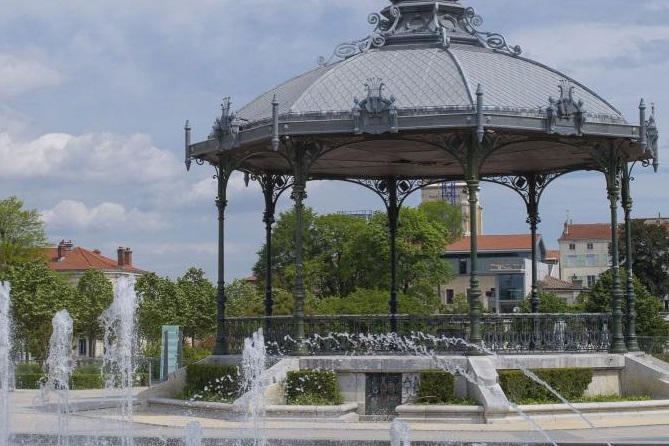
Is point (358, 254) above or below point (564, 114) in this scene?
below

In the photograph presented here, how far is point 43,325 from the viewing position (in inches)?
2076

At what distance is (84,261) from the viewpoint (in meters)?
106

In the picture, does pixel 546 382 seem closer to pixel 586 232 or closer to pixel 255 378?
pixel 255 378

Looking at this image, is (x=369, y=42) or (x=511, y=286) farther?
(x=511, y=286)

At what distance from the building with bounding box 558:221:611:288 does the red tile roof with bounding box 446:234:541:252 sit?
1668cm

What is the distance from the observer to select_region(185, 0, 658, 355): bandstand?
2219cm

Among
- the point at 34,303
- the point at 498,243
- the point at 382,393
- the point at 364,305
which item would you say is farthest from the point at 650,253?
the point at 382,393

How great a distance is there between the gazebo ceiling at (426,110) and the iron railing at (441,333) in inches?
130

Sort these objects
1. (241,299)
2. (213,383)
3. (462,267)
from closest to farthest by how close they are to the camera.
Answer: (213,383), (241,299), (462,267)

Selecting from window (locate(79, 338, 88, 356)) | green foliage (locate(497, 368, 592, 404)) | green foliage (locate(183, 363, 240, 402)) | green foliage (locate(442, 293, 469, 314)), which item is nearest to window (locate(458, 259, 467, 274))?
green foliage (locate(442, 293, 469, 314))

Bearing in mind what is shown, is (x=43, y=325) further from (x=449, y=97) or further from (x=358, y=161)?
(x=449, y=97)

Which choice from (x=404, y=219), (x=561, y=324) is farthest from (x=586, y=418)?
(x=404, y=219)

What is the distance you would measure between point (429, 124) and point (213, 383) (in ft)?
21.6

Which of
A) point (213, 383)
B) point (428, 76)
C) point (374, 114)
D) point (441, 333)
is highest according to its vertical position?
point (428, 76)
